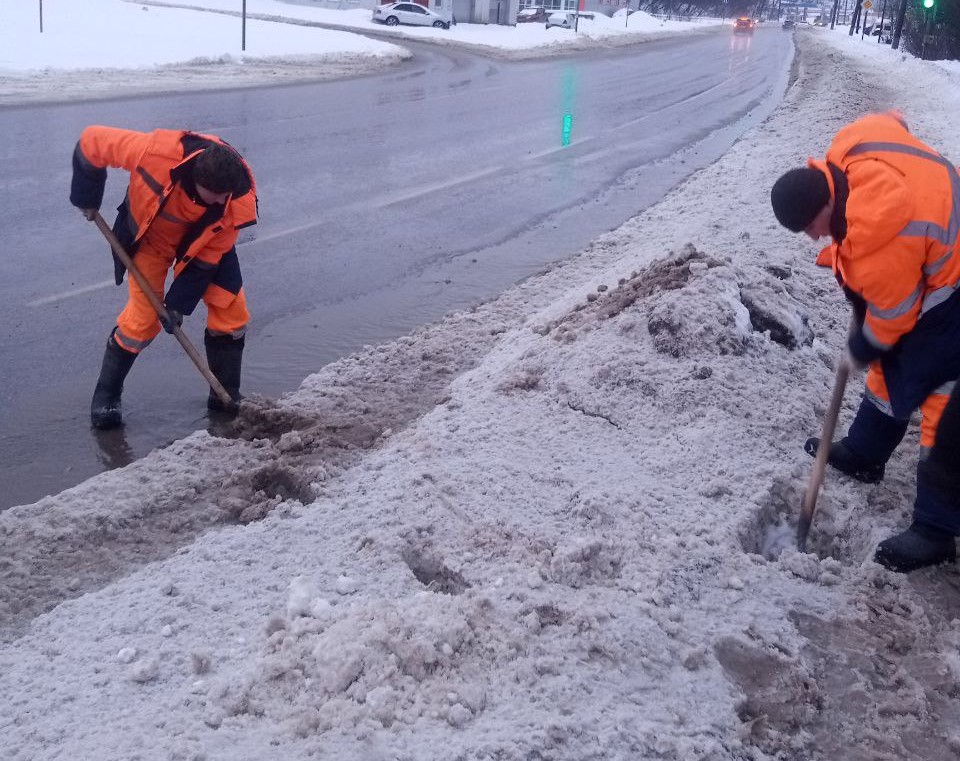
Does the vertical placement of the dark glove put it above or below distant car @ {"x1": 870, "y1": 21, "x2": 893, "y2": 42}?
below

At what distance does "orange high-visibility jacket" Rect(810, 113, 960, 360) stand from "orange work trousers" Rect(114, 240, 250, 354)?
9.70 ft

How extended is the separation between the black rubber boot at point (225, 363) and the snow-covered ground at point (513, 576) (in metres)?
0.32

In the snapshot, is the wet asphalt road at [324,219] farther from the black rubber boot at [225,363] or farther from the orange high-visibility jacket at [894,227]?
the orange high-visibility jacket at [894,227]

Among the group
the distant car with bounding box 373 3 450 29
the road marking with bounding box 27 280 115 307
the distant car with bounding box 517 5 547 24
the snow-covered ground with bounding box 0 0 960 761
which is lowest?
the road marking with bounding box 27 280 115 307

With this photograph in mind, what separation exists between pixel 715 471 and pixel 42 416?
136 inches

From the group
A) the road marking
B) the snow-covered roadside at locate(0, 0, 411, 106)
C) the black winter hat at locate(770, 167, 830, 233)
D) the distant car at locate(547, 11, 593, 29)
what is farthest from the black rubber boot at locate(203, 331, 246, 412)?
the distant car at locate(547, 11, 593, 29)

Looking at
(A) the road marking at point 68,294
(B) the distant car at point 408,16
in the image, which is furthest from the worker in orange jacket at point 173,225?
(B) the distant car at point 408,16

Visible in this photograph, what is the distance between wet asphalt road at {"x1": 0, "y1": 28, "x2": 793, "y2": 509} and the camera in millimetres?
4953

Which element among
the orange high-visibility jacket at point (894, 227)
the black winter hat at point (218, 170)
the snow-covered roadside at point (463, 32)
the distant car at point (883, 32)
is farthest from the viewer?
the distant car at point (883, 32)

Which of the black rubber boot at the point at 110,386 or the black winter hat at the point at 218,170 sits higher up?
the black winter hat at the point at 218,170

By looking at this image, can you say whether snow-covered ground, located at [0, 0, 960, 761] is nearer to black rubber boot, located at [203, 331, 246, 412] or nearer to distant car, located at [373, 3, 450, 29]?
black rubber boot, located at [203, 331, 246, 412]

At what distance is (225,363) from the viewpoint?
188 inches

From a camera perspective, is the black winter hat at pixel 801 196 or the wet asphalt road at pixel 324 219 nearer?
the black winter hat at pixel 801 196

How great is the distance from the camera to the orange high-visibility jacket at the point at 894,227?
3.15m
